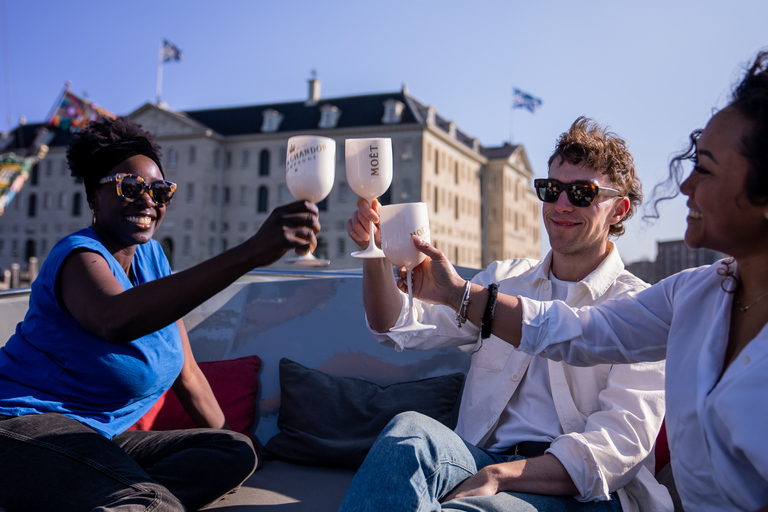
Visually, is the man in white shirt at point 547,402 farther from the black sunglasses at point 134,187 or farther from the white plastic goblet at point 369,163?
the black sunglasses at point 134,187

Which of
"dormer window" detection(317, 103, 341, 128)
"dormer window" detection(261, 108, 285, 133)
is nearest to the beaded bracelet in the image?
"dormer window" detection(317, 103, 341, 128)

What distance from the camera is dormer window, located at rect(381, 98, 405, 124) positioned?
41.5 meters

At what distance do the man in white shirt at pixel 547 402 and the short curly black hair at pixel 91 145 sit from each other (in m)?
1.03

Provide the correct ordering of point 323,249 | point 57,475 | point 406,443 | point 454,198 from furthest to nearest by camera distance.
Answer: point 454,198, point 323,249, point 57,475, point 406,443

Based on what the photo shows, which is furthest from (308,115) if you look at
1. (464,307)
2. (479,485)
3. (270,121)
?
(479,485)

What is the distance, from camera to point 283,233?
1.65 m

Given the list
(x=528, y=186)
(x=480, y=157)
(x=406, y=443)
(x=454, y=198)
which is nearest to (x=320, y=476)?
(x=406, y=443)

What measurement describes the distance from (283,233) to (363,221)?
0.55 metres

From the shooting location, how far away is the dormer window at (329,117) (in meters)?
42.6

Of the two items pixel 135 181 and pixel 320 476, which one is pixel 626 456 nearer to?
pixel 320 476

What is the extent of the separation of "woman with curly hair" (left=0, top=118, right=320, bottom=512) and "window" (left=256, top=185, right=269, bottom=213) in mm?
41622

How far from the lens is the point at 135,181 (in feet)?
7.79

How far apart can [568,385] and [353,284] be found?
5.84 feet

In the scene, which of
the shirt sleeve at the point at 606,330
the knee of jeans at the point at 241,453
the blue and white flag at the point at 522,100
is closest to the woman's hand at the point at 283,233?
the shirt sleeve at the point at 606,330
